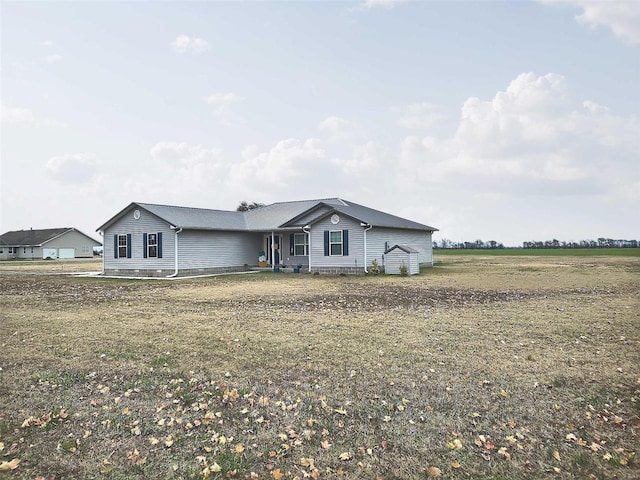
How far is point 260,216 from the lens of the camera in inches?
1236

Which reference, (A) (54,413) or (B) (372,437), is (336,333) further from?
(A) (54,413)

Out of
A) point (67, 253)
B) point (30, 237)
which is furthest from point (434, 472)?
point (30, 237)

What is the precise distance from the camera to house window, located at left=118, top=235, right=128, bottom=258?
2717 cm

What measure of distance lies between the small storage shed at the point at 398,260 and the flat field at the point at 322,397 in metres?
14.0

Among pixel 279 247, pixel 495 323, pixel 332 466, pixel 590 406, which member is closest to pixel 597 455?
pixel 590 406

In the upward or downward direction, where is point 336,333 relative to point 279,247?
downward

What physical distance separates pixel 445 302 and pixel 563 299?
11.5 feet

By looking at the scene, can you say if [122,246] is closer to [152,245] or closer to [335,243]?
[152,245]

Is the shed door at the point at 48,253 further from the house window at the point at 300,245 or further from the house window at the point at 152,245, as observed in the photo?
the house window at the point at 300,245

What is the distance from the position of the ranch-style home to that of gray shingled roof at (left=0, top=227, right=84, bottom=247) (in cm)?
4152

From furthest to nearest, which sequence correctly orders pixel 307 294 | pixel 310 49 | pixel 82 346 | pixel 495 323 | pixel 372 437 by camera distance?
pixel 310 49, pixel 307 294, pixel 495 323, pixel 82 346, pixel 372 437

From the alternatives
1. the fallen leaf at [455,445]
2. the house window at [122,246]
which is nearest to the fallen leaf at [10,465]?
the fallen leaf at [455,445]

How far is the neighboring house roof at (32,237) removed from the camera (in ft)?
206

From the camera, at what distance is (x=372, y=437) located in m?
4.68
